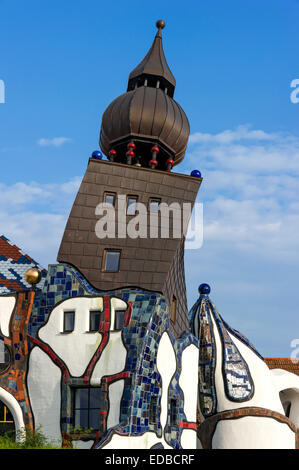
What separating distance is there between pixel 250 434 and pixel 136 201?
20.4ft

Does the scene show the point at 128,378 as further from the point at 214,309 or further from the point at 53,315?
the point at 214,309

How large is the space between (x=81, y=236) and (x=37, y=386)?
3376 millimetres

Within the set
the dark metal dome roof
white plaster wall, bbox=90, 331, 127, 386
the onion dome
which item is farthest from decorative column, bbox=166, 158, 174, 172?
white plaster wall, bbox=90, 331, 127, 386

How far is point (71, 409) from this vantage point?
1405 cm

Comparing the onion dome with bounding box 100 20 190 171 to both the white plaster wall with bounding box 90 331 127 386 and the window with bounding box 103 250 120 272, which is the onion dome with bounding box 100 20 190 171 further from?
the white plaster wall with bounding box 90 331 127 386

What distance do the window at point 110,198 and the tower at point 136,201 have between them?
0.02 metres

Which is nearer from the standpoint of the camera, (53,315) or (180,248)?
(53,315)

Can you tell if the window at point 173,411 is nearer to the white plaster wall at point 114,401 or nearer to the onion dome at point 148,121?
the white plaster wall at point 114,401

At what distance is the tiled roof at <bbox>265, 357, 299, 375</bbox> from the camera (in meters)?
22.4

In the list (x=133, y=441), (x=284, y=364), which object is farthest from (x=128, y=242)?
(x=284, y=364)

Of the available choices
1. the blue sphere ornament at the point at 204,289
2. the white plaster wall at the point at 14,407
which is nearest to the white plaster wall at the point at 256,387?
the blue sphere ornament at the point at 204,289

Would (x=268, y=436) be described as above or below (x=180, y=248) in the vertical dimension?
below

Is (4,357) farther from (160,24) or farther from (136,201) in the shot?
(160,24)
